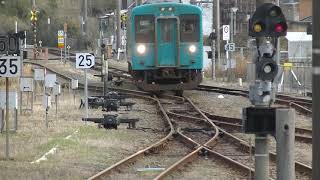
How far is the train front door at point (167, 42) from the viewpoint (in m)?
27.0

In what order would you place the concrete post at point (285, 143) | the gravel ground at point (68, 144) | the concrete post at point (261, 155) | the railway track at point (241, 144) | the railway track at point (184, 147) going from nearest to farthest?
the concrete post at point (285, 143) < the concrete post at point (261, 155) < the gravel ground at point (68, 144) < the railway track at point (241, 144) < the railway track at point (184, 147)

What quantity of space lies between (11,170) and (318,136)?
23.3 feet

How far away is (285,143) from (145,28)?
20.2 meters

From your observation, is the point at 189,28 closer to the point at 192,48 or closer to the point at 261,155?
the point at 192,48

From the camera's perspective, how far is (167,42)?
88.8ft

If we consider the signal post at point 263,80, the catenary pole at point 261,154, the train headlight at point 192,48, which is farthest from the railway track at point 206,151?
the train headlight at point 192,48

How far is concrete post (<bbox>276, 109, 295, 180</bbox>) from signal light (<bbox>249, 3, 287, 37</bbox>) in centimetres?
104

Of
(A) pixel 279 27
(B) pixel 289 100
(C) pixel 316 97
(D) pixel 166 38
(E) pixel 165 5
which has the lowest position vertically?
(B) pixel 289 100

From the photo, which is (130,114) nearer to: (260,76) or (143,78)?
(143,78)

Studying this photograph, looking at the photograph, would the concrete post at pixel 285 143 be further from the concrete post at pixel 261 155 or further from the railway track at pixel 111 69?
the railway track at pixel 111 69

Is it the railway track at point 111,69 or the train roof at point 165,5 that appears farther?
the railway track at point 111,69

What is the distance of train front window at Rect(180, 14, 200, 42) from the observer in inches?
1067

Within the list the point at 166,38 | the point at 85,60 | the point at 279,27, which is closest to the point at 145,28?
the point at 166,38

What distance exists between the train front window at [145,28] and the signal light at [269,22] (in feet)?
63.3
